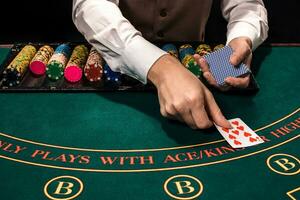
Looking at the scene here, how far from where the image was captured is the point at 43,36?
3891mm

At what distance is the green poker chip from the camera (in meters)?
1.71

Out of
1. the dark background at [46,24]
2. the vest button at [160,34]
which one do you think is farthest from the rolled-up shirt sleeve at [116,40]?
the dark background at [46,24]

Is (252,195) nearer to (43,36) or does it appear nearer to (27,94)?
(27,94)

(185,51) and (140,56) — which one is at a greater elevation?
(140,56)

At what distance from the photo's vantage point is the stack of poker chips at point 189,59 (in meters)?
1.73

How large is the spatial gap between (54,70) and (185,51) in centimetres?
60

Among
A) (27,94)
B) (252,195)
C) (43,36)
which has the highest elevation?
(252,195)

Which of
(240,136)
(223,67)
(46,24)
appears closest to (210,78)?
(223,67)

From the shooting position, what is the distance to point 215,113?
4.70 ft

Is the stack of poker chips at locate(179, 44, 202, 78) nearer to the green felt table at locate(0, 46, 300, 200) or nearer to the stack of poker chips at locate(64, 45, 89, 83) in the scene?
the green felt table at locate(0, 46, 300, 200)

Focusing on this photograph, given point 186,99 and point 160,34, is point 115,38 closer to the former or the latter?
point 186,99

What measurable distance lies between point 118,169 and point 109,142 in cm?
15

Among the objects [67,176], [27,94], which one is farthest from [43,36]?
[67,176]

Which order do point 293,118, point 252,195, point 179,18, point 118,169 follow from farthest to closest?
point 179,18 < point 293,118 < point 118,169 < point 252,195
